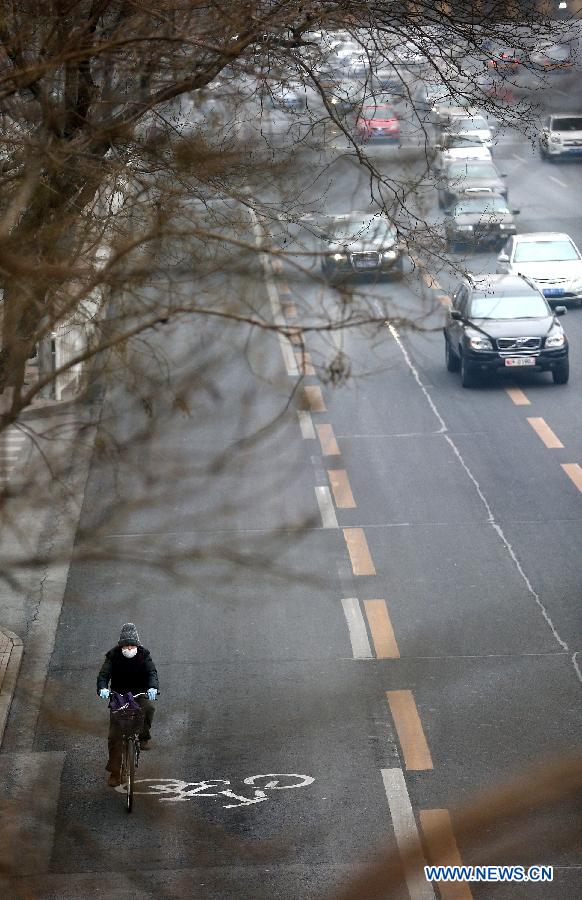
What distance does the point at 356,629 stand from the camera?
13438 millimetres

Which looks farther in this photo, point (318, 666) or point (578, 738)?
point (318, 666)

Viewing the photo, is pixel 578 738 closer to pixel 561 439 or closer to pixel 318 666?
pixel 318 666

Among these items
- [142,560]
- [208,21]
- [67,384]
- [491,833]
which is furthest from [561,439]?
[491,833]

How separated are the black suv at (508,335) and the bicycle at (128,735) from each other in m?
14.5

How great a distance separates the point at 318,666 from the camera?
12539 mm

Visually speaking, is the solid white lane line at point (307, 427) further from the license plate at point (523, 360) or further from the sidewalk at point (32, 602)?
the sidewalk at point (32, 602)

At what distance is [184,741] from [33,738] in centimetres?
140

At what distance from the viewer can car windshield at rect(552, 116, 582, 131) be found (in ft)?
161

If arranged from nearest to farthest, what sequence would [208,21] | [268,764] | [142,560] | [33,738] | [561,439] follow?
[142,560], [208,21], [268,764], [33,738], [561,439]

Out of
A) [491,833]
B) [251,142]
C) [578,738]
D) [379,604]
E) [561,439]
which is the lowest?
[561,439]

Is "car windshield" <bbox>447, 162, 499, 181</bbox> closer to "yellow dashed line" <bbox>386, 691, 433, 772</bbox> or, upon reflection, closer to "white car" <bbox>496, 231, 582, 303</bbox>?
"white car" <bbox>496, 231, 582, 303</bbox>

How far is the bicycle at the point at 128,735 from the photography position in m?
9.99

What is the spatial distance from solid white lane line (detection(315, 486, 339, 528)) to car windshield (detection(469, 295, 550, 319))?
24.6ft

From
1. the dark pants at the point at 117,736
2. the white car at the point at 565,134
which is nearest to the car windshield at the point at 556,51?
the dark pants at the point at 117,736
